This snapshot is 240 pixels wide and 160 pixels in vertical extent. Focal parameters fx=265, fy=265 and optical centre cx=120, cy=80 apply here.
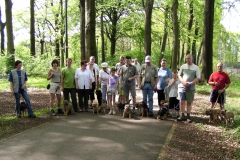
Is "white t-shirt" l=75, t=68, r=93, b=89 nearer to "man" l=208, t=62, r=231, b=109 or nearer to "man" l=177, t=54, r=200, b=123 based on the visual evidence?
"man" l=177, t=54, r=200, b=123

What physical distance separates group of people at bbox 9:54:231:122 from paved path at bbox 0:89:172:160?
100 centimetres

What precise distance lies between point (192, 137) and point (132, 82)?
333cm

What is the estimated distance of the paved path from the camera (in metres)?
5.51

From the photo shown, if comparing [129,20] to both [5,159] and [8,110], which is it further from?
[5,159]

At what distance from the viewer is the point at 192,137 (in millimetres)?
7078

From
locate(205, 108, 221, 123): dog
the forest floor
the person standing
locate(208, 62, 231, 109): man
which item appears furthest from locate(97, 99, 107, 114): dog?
locate(208, 62, 231, 109): man

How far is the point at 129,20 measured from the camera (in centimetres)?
3409

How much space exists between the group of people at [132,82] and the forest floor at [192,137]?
578 mm

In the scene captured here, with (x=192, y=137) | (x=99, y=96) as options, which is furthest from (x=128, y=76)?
(x=192, y=137)

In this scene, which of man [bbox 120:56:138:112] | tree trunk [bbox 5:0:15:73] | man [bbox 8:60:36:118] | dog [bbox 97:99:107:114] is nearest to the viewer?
man [bbox 8:60:36:118]

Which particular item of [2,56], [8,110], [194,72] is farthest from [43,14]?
[194,72]

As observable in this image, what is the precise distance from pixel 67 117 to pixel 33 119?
1140 mm

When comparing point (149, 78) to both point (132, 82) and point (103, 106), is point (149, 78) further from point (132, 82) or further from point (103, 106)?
point (103, 106)

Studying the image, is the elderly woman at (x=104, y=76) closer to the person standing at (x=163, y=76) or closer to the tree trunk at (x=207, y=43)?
the person standing at (x=163, y=76)
